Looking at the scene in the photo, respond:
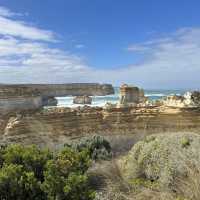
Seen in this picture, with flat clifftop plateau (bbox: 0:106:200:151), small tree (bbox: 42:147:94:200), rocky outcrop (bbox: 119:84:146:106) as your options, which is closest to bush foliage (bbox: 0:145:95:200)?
small tree (bbox: 42:147:94:200)

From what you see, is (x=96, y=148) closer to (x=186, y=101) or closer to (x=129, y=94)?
(x=186, y=101)

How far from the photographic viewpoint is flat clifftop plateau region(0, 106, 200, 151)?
20734mm

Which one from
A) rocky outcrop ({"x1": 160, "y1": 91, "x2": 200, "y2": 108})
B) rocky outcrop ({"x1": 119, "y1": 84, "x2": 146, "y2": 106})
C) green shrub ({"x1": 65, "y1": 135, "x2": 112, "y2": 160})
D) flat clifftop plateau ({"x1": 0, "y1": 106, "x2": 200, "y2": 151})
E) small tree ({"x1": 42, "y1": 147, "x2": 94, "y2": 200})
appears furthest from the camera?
rocky outcrop ({"x1": 119, "y1": 84, "x2": 146, "y2": 106})

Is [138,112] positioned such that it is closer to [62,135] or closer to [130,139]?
[62,135]

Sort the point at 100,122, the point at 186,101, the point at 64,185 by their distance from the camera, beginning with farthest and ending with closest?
the point at 186,101, the point at 100,122, the point at 64,185

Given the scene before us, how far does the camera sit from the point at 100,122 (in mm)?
22109

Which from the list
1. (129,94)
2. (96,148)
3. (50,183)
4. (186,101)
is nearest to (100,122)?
(186,101)

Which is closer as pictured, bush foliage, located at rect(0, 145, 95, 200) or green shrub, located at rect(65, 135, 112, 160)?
bush foliage, located at rect(0, 145, 95, 200)

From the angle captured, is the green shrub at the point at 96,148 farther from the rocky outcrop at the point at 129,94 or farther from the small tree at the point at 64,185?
the rocky outcrop at the point at 129,94

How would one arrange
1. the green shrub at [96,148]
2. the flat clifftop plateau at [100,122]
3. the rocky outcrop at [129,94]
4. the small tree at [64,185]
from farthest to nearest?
the rocky outcrop at [129,94] < the flat clifftop plateau at [100,122] < the green shrub at [96,148] < the small tree at [64,185]

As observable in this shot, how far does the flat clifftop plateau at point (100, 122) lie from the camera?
20734mm

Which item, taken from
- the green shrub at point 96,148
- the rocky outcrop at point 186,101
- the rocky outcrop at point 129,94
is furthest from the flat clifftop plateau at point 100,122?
the rocky outcrop at point 129,94

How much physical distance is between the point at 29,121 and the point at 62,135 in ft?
6.24

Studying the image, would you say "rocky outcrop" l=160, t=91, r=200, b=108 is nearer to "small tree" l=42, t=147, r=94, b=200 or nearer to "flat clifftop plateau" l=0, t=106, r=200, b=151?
"flat clifftop plateau" l=0, t=106, r=200, b=151
